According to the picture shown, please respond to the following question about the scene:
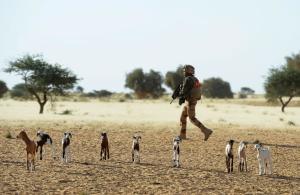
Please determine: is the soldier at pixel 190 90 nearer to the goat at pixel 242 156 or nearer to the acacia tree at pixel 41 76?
the goat at pixel 242 156

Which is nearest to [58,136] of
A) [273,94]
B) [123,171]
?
[123,171]

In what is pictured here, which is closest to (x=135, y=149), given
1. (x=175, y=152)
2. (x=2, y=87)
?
(x=175, y=152)

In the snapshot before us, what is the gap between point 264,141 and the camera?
23.0m

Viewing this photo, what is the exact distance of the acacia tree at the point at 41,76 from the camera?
168 ft

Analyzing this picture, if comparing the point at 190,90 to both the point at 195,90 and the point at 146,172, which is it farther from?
the point at 146,172

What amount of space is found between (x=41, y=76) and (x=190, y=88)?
36321 millimetres

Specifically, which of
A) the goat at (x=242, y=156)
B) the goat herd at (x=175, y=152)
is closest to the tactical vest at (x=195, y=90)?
the goat herd at (x=175, y=152)

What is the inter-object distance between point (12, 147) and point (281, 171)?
337 inches

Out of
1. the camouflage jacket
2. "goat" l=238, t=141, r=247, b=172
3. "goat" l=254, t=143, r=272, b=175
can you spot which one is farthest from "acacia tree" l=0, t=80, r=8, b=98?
"goat" l=254, t=143, r=272, b=175

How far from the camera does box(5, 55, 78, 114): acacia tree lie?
5128cm

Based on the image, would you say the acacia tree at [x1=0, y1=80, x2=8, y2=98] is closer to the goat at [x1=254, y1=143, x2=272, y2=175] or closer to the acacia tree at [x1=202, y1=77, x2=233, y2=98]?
the acacia tree at [x1=202, y1=77, x2=233, y2=98]

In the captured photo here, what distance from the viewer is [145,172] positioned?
1401 cm

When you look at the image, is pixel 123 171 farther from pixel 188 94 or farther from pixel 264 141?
pixel 264 141

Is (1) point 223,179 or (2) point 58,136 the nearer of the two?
(1) point 223,179
